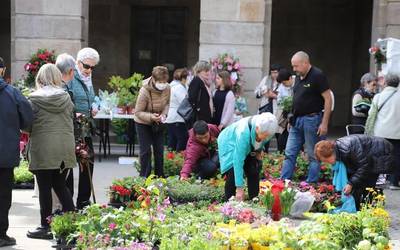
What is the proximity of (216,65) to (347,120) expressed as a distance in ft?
23.7

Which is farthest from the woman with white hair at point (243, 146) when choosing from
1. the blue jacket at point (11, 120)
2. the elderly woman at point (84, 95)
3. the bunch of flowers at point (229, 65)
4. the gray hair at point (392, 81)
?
the bunch of flowers at point (229, 65)

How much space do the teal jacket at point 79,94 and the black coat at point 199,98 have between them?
3106mm

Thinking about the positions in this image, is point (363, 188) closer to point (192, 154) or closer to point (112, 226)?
point (192, 154)

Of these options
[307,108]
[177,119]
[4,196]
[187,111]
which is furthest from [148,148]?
[4,196]

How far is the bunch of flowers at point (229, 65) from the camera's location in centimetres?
1389

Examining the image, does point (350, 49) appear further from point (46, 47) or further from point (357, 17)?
point (46, 47)

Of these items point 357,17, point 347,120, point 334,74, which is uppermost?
point 357,17

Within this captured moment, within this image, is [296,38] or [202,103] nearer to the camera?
[202,103]

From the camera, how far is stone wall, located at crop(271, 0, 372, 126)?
19828mm

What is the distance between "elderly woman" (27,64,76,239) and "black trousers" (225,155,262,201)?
170 cm

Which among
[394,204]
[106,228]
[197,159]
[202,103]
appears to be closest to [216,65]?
[202,103]

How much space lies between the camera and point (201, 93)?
1078cm

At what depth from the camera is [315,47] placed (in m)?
19.9

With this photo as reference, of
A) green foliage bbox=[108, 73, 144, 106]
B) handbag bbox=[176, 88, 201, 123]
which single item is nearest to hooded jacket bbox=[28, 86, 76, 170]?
handbag bbox=[176, 88, 201, 123]
